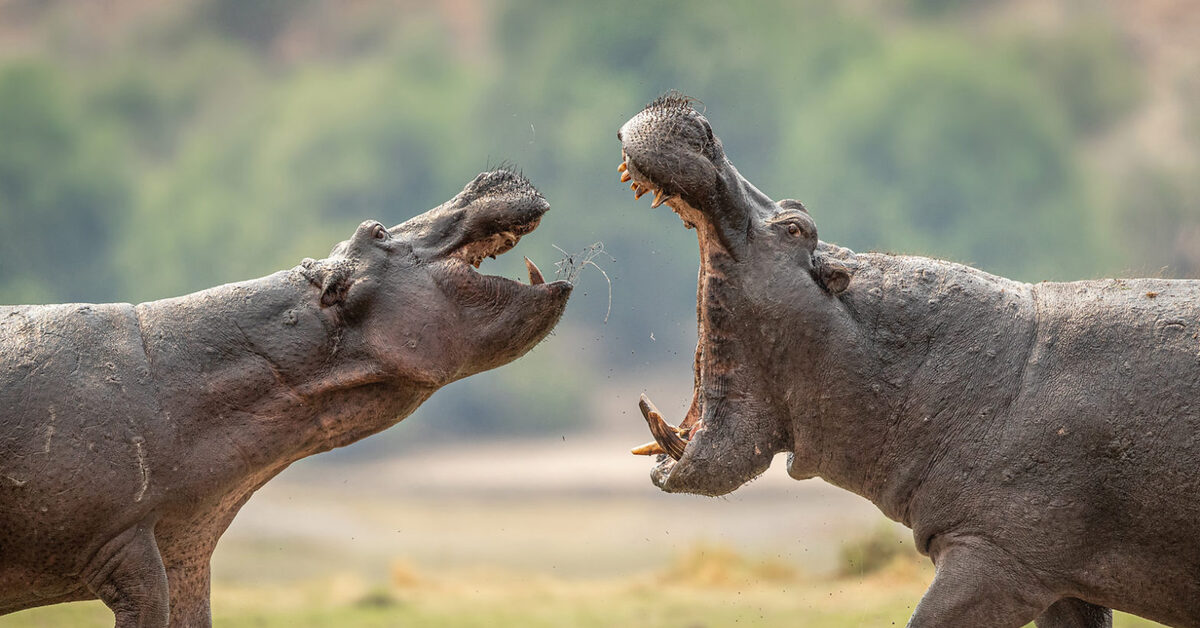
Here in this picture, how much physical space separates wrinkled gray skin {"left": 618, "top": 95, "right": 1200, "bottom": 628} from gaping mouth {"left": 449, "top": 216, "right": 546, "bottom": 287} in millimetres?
541

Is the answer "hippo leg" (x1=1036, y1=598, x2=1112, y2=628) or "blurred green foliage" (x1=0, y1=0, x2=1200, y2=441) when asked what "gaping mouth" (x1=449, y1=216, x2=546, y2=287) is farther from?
"blurred green foliage" (x1=0, y1=0, x2=1200, y2=441)

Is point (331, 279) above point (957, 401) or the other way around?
above

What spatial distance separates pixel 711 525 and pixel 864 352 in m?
7.05

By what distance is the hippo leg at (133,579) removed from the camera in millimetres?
3875

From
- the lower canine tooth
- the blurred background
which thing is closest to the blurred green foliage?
the blurred background

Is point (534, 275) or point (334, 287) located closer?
point (334, 287)

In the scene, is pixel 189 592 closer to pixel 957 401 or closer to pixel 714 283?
pixel 714 283

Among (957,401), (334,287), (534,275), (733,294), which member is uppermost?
(534,275)

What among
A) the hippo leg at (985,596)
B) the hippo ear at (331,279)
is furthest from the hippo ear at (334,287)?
the hippo leg at (985,596)

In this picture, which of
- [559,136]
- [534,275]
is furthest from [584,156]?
[534,275]

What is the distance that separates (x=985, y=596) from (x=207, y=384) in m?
2.64

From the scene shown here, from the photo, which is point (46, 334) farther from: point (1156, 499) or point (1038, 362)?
point (1156, 499)

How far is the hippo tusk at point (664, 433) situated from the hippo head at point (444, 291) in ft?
1.68

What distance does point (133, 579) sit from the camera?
3.88 metres
